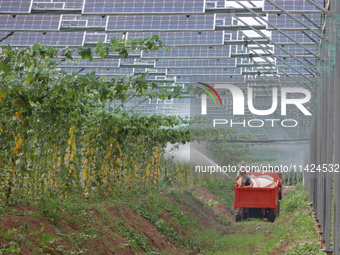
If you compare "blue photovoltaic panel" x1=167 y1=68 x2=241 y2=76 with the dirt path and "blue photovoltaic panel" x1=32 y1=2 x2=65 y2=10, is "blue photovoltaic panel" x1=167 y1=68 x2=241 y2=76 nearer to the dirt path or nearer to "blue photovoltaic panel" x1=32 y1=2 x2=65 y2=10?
"blue photovoltaic panel" x1=32 y1=2 x2=65 y2=10

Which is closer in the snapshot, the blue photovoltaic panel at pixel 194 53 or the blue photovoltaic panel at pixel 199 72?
the blue photovoltaic panel at pixel 194 53

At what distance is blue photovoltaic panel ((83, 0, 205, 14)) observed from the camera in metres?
10.4

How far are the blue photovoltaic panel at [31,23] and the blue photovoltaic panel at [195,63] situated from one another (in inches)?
172

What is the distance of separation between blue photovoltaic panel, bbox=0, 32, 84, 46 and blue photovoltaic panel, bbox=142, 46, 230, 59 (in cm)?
203

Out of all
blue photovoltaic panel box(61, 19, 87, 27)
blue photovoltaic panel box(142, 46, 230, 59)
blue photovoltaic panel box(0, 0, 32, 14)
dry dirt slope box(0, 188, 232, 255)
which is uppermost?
blue photovoltaic panel box(61, 19, 87, 27)

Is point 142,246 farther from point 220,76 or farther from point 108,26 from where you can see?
point 220,76

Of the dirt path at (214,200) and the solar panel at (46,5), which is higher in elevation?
the solar panel at (46,5)

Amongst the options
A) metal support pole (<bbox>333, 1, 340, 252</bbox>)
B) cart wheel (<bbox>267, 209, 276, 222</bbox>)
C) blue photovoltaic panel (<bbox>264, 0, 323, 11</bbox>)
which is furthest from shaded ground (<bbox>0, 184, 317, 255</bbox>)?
blue photovoltaic panel (<bbox>264, 0, 323, 11</bbox>)

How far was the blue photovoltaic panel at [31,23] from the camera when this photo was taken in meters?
12.1

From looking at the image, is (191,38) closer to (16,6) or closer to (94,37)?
(94,37)

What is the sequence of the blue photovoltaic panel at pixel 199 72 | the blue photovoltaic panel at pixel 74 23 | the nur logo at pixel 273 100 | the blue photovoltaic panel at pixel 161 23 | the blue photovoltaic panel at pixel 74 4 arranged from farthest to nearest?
the blue photovoltaic panel at pixel 199 72, the blue photovoltaic panel at pixel 74 23, the blue photovoltaic panel at pixel 161 23, the blue photovoltaic panel at pixel 74 4, the nur logo at pixel 273 100

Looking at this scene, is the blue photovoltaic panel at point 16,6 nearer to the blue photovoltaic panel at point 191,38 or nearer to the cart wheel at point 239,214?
the blue photovoltaic panel at point 191,38

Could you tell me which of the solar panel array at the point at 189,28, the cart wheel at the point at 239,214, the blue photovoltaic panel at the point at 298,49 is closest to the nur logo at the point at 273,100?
the solar panel array at the point at 189,28

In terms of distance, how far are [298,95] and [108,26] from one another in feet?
15.8
